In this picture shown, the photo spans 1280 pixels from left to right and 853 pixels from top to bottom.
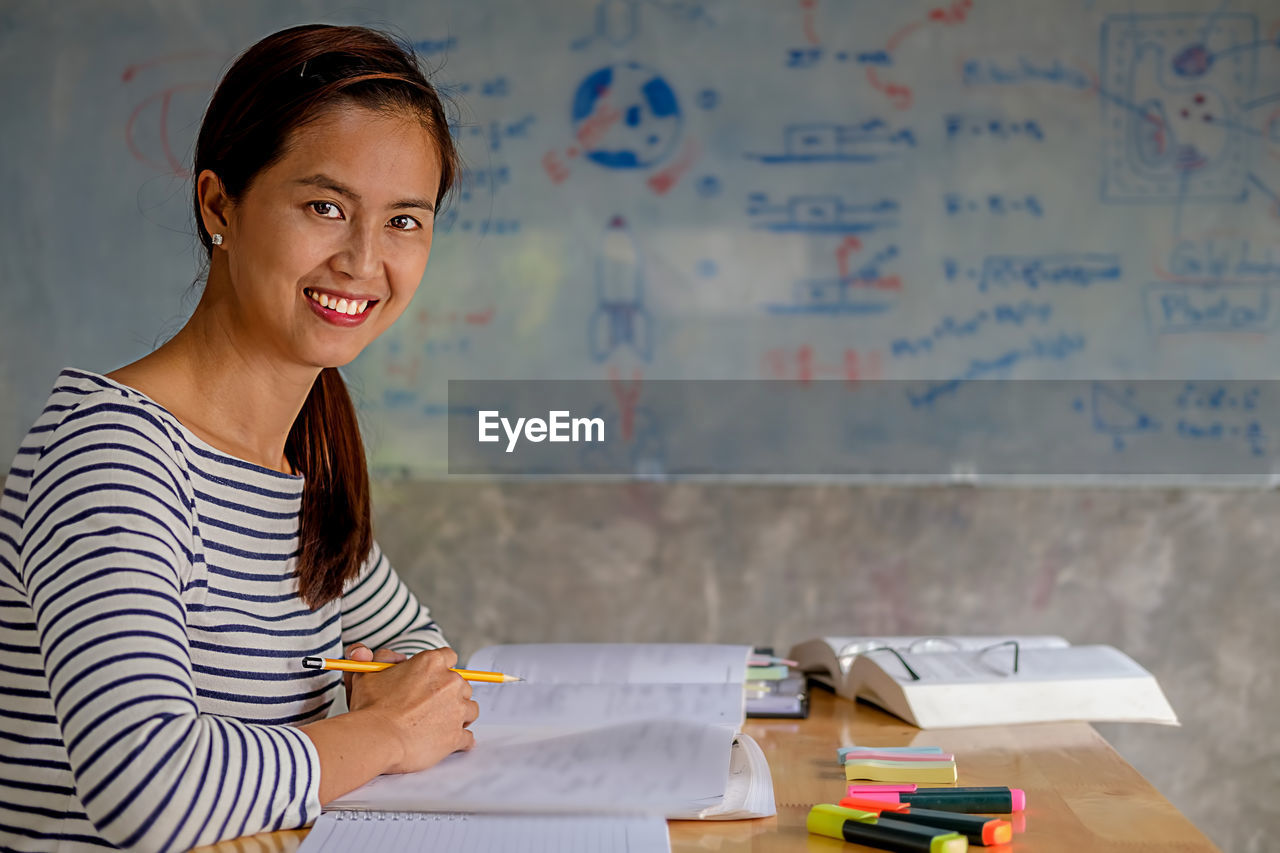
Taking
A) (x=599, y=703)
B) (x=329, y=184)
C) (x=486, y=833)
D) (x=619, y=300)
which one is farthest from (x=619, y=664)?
(x=619, y=300)

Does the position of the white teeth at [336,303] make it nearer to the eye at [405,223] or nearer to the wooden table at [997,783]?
the eye at [405,223]

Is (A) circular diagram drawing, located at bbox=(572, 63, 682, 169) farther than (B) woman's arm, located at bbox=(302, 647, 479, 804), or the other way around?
(A) circular diagram drawing, located at bbox=(572, 63, 682, 169)

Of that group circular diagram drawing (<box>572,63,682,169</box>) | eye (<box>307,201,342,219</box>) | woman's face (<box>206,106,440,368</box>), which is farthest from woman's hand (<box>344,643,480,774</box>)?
circular diagram drawing (<box>572,63,682,169</box>)

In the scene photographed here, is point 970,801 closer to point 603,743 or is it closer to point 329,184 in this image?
point 603,743

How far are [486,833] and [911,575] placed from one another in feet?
5.99

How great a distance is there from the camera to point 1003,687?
1271mm

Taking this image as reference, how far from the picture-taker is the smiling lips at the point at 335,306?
3.38ft

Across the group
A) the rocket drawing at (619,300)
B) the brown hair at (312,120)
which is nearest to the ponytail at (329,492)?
the brown hair at (312,120)

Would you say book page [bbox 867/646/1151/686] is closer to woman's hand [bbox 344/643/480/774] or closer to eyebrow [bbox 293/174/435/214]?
woman's hand [bbox 344/643/480/774]

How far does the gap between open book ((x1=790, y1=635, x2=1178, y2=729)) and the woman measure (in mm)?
496

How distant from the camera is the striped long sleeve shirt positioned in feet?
2.53

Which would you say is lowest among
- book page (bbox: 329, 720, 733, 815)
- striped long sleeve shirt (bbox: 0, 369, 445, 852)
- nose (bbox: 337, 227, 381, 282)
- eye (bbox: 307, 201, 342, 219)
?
book page (bbox: 329, 720, 733, 815)

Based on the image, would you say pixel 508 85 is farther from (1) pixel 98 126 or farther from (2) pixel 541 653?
(2) pixel 541 653

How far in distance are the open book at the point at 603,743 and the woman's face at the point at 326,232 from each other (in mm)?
387
